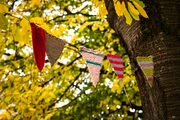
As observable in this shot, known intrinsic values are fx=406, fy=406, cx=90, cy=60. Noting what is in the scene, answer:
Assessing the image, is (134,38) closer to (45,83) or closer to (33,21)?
(33,21)

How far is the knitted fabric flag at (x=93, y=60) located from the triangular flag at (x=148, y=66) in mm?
636

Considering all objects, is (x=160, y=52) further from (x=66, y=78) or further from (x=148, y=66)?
(x=66, y=78)

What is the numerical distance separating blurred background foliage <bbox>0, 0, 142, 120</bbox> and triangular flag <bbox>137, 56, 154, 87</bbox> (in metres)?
3.17

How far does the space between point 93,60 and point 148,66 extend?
0.77 meters

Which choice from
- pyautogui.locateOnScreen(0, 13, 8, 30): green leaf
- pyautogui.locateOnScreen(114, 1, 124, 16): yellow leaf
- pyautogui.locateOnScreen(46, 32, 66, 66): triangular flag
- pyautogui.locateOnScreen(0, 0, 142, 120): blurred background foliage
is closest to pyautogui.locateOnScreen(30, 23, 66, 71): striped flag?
pyautogui.locateOnScreen(46, 32, 66, 66): triangular flag

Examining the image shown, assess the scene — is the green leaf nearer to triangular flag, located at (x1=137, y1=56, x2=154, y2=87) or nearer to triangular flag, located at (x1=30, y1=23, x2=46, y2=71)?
triangular flag, located at (x1=30, y1=23, x2=46, y2=71)

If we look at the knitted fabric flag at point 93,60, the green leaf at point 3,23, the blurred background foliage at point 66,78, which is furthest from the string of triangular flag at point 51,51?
the blurred background foliage at point 66,78

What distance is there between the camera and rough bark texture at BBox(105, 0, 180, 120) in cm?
326

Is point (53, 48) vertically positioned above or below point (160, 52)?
above

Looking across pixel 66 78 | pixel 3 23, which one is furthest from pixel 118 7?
pixel 66 78

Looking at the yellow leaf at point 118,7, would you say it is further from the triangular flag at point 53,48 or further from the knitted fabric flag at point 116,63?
the knitted fabric flag at point 116,63

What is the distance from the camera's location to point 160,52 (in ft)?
11.0

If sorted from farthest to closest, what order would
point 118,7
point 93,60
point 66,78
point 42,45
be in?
point 66,78, point 93,60, point 42,45, point 118,7

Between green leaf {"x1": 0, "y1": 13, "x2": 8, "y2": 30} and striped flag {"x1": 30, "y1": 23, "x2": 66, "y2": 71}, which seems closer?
green leaf {"x1": 0, "y1": 13, "x2": 8, "y2": 30}
